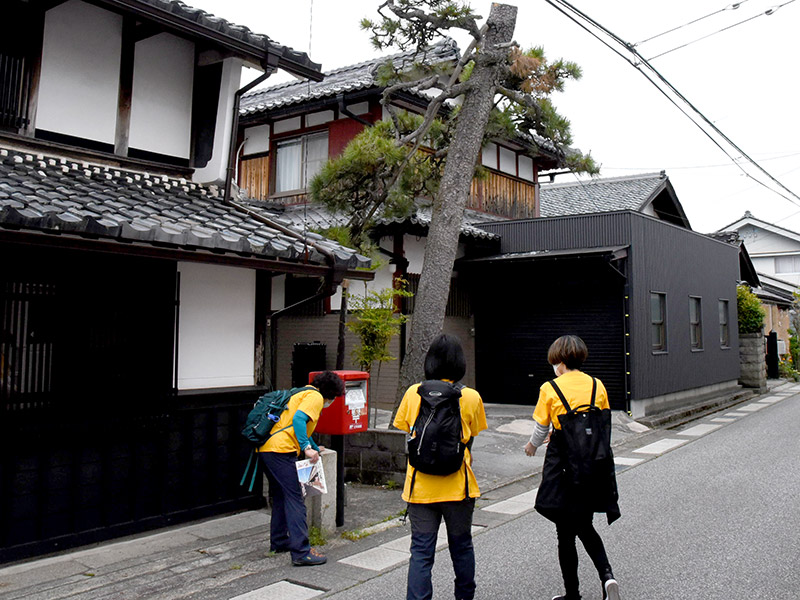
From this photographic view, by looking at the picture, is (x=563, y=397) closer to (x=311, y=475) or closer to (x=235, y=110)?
(x=311, y=475)

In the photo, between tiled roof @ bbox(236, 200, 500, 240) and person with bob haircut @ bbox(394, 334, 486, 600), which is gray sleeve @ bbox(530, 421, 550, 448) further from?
tiled roof @ bbox(236, 200, 500, 240)

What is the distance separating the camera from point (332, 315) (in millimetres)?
13289

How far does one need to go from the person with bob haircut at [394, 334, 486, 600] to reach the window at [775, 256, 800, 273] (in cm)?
4157

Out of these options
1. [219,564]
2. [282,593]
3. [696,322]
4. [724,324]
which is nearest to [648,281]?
[696,322]

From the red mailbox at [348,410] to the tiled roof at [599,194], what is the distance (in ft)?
51.9

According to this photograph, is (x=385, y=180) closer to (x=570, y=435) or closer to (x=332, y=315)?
(x=332, y=315)

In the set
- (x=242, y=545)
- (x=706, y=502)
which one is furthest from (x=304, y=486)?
(x=706, y=502)

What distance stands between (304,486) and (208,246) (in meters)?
2.28

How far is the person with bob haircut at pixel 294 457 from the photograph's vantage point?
5.45 meters

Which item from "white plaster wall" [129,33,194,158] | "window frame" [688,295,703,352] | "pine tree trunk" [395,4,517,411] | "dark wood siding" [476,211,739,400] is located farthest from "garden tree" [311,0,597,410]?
"window frame" [688,295,703,352]

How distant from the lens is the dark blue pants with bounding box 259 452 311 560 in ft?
17.9

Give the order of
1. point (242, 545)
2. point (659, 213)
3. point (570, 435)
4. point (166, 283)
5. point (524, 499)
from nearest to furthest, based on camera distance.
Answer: point (570, 435)
point (242, 545)
point (166, 283)
point (524, 499)
point (659, 213)

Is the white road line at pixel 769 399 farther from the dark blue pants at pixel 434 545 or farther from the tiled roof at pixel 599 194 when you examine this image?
the dark blue pants at pixel 434 545

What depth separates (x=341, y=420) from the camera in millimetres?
6391
